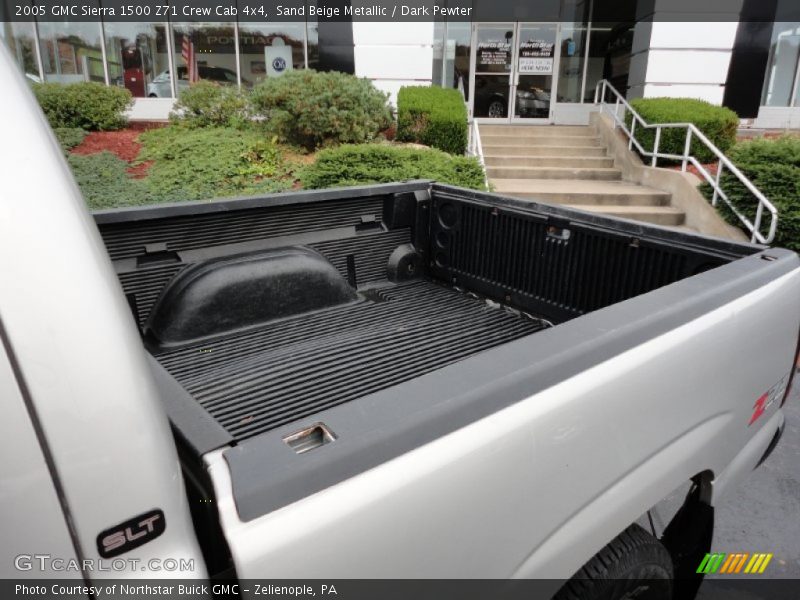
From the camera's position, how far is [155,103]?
52.8 feet

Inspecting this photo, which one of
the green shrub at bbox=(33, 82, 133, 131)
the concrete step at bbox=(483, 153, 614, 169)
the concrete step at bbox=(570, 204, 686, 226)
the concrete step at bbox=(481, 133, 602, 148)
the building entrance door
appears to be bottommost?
the concrete step at bbox=(570, 204, 686, 226)

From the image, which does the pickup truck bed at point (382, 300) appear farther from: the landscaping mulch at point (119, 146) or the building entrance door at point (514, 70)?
the building entrance door at point (514, 70)

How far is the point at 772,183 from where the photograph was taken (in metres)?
7.83

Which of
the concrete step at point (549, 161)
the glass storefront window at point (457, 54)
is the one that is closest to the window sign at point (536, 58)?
the glass storefront window at point (457, 54)

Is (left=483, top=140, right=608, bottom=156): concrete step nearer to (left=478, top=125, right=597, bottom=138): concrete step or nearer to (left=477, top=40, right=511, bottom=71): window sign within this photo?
(left=478, top=125, right=597, bottom=138): concrete step

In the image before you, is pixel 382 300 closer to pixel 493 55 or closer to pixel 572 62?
pixel 493 55

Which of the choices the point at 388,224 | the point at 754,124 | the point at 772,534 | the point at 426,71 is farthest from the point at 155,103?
the point at 772,534

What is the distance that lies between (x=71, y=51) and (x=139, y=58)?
175 cm

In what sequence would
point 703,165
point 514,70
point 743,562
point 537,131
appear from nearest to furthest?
point 743,562 → point 703,165 → point 537,131 → point 514,70

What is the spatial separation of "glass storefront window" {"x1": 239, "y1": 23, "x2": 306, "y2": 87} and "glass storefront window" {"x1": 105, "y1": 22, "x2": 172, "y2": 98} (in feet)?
7.19

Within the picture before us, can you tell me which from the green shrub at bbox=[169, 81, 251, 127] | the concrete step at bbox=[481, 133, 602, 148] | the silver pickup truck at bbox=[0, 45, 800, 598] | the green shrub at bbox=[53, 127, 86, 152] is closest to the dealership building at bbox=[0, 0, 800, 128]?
the concrete step at bbox=[481, 133, 602, 148]

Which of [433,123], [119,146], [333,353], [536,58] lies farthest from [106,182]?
[536,58]

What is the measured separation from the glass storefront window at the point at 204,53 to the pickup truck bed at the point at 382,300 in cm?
1477

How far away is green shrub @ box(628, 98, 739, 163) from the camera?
10.0 m
